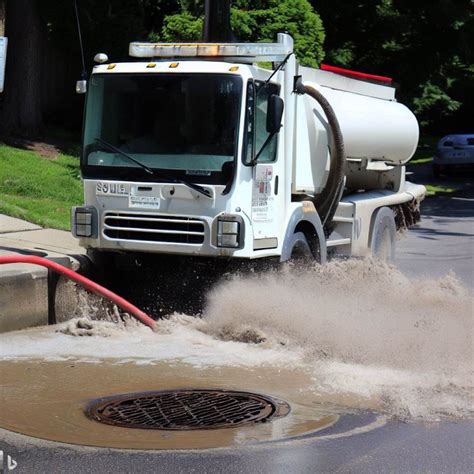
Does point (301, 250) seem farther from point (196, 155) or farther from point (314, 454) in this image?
point (314, 454)

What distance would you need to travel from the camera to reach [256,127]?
9.88 m

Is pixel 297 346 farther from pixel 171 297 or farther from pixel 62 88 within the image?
pixel 62 88

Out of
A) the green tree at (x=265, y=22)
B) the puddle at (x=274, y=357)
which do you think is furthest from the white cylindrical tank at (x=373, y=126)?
the green tree at (x=265, y=22)

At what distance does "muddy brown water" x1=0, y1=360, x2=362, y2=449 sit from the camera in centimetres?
622

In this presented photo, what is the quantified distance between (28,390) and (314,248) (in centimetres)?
477

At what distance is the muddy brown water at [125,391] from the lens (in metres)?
6.22

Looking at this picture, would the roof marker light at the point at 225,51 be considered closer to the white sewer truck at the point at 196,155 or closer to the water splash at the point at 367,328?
the white sewer truck at the point at 196,155

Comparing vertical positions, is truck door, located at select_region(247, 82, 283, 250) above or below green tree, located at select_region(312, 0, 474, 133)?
below

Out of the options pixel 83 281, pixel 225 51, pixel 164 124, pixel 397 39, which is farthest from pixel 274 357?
pixel 397 39

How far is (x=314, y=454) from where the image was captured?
5863 millimetres

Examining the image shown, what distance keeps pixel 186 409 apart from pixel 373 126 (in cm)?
745

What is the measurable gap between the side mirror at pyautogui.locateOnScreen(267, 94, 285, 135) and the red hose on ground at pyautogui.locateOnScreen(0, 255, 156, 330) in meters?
2.30

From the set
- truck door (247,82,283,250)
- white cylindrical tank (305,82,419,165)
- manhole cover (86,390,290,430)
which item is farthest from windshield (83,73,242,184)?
manhole cover (86,390,290,430)

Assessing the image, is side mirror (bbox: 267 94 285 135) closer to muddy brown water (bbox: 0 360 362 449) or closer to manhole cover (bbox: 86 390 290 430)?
muddy brown water (bbox: 0 360 362 449)
